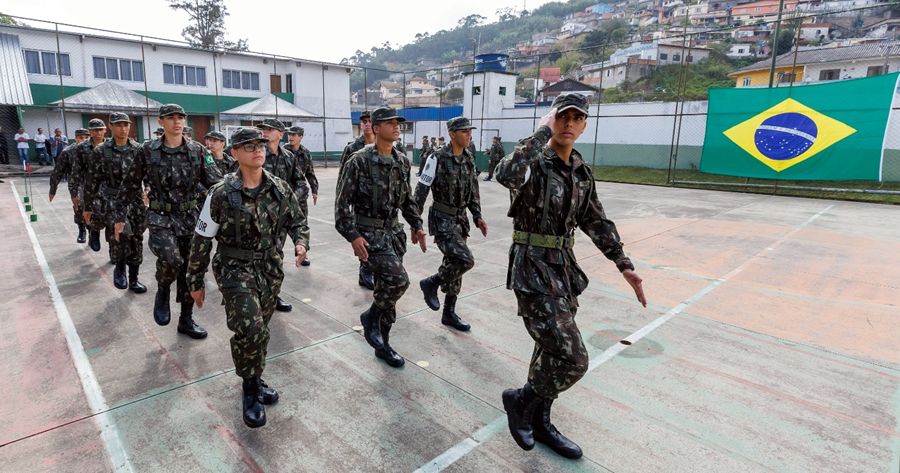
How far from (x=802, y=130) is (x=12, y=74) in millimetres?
30307

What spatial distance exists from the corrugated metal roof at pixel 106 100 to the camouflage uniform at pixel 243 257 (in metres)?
22.1

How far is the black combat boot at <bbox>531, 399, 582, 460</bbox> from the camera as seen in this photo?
9.23 feet

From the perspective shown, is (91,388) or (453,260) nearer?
(91,388)

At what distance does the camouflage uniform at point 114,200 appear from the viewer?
534 centimetres

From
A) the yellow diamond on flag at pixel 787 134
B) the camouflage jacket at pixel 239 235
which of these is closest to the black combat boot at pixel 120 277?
the camouflage jacket at pixel 239 235

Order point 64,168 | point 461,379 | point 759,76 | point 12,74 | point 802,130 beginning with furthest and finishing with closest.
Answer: point 759,76 → point 12,74 → point 802,130 → point 64,168 → point 461,379

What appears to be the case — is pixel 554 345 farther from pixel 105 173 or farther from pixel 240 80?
pixel 240 80

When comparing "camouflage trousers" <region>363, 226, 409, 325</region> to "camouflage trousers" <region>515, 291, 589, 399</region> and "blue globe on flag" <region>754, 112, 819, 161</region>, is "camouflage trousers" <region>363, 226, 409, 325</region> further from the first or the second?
→ "blue globe on flag" <region>754, 112, 819, 161</region>

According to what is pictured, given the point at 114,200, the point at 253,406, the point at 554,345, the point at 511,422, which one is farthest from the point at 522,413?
the point at 114,200

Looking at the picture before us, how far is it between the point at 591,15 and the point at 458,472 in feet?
563

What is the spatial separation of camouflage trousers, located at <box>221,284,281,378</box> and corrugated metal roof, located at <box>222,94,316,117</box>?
22.9 metres

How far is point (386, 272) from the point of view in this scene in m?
3.89

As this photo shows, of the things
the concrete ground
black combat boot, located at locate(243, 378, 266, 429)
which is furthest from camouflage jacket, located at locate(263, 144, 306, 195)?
black combat boot, located at locate(243, 378, 266, 429)

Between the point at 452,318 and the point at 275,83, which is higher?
the point at 275,83
